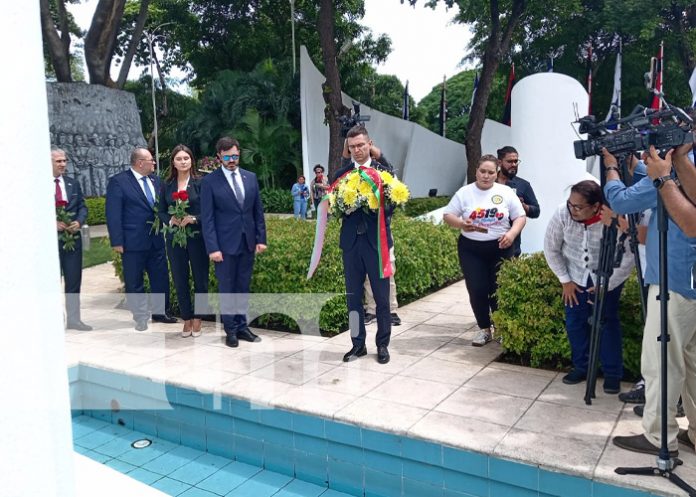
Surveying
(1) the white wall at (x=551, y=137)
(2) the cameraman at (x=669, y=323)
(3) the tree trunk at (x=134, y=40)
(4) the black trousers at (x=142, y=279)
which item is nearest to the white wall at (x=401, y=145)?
(3) the tree trunk at (x=134, y=40)

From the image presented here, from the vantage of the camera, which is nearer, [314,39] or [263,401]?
[263,401]

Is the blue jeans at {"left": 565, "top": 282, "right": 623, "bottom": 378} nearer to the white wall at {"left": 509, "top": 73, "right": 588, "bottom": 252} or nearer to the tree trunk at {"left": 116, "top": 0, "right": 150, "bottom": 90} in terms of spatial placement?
the white wall at {"left": 509, "top": 73, "right": 588, "bottom": 252}

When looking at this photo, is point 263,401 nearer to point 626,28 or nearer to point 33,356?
point 33,356

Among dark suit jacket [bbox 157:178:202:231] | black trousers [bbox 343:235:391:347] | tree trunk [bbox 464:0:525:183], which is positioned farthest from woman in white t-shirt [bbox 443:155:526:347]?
tree trunk [bbox 464:0:525:183]

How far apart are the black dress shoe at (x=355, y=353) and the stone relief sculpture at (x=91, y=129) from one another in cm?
1763

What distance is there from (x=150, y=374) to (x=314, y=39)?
27.1 meters

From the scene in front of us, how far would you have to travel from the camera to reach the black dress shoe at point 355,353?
4816 millimetres

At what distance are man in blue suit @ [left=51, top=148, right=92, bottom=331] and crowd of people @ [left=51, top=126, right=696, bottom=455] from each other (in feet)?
0.04

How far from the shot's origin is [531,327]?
4.53 m

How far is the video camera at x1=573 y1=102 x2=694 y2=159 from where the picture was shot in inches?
100

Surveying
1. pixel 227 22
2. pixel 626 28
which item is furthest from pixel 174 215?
pixel 227 22

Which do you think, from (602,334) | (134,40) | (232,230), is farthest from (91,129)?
(602,334)

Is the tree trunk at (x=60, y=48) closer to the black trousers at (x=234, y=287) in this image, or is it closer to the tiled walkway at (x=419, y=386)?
the tiled walkway at (x=419, y=386)

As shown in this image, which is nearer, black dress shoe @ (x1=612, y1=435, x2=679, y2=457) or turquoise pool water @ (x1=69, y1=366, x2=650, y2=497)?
black dress shoe @ (x1=612, y1=435, x2=679, y2=457)
